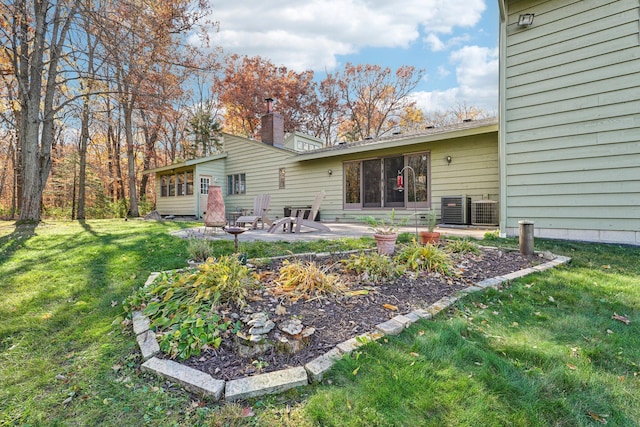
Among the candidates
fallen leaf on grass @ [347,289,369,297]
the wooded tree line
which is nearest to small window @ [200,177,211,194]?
the wooded tree line

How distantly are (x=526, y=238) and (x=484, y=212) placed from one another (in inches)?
124

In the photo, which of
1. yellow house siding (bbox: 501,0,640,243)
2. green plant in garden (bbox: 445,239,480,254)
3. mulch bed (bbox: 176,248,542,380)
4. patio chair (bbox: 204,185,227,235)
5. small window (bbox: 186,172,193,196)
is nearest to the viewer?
mulch bed (bbox: 176,248,542,380)

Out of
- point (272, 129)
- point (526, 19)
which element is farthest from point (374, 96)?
point (526, 19)

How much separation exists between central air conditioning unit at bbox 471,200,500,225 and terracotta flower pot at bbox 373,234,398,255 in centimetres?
419

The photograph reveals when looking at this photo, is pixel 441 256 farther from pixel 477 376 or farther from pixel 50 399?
pixel 50 399

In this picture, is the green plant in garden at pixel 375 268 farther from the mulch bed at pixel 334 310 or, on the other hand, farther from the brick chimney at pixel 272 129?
the brick chimney at pixel 272 129

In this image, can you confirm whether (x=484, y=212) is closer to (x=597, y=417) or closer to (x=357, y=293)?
(x=357, y=293)

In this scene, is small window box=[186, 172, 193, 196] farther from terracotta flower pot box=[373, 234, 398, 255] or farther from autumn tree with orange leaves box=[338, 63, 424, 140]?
terracotta flower pot box=[373, 234, 398, 255]

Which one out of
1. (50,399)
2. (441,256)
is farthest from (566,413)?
(50,399)

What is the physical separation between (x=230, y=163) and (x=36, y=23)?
23.8ft

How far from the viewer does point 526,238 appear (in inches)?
155

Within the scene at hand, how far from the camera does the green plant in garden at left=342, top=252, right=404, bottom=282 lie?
2937 mm

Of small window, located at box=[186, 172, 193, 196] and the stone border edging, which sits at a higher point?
small window, located at box=[186, 172, 193, 196]

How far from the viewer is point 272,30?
1345 centimetres
